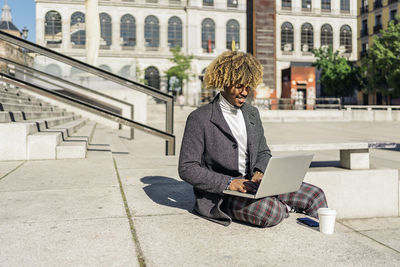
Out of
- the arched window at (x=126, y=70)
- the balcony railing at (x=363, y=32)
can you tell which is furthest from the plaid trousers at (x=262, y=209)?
the balcony railing at (x=363, y=32)

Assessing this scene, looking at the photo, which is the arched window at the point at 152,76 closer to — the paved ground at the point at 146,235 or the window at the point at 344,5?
the window at the point at 344,5

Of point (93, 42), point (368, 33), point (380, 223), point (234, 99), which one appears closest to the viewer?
point (234, 99)

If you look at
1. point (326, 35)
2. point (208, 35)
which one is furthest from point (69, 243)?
point (326, 35)

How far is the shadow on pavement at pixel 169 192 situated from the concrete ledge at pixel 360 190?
115 cm

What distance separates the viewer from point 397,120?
21438 millimetres

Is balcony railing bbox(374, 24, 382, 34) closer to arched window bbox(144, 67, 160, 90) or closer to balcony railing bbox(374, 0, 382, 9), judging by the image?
balcony railing bbox(374, 0, 382, 9)

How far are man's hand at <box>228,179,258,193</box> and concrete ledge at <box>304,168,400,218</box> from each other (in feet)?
4.44

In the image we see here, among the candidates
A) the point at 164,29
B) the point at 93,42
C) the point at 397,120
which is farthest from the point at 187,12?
the point at 93,42

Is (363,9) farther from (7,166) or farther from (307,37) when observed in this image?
(7,166)

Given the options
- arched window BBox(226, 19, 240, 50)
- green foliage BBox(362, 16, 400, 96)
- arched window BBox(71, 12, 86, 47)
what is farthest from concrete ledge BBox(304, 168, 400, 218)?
arched window BBox(226, 19, 240, 50)

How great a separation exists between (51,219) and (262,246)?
1.38m

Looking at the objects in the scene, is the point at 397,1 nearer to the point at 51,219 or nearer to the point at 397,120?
the point at 397,120

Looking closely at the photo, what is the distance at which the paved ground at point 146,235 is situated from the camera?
6.04ft

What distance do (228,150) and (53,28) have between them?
4061 cm
